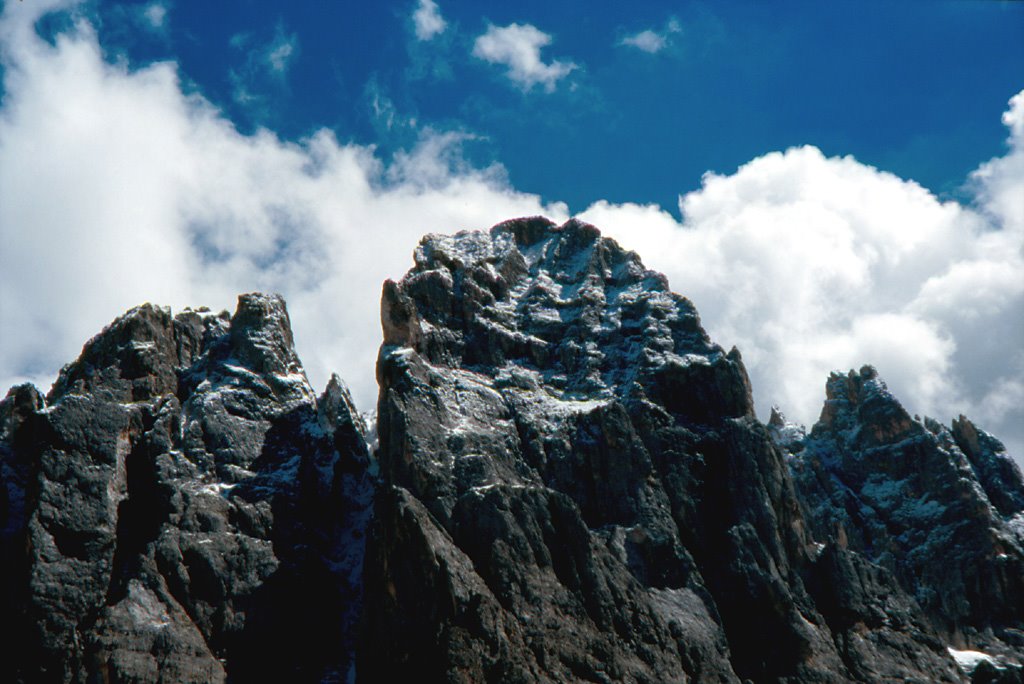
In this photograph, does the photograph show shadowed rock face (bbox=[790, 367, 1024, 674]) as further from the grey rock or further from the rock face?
the rock face

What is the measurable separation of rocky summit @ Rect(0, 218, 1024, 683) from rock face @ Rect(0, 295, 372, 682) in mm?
221

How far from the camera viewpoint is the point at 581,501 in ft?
332

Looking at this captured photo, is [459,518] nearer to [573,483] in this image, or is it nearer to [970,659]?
[573,483]

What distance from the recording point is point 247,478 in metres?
100

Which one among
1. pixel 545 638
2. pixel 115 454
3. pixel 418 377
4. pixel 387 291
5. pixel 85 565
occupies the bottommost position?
pixel 545 638

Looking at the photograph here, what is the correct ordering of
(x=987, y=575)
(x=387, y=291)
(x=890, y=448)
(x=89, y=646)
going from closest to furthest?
(x=89, y=646) < (x=387, y=291) < (x=987, y=575) < (x=890, y=448)

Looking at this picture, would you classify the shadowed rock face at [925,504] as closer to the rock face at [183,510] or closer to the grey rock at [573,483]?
the grey rock at [573,483]

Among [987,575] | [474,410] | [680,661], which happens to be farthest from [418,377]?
Result: [987,575]

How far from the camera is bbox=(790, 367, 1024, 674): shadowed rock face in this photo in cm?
13058

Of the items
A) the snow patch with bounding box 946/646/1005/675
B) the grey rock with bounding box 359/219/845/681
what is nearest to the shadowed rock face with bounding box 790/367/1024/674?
the snow patch with bounding box 946/646/1005/675

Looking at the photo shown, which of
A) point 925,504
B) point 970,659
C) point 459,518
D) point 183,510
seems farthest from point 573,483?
point 925,504

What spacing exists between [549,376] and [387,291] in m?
18.4

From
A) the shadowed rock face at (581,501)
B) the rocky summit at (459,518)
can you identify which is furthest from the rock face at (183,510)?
the shadowed rock face at (581,501)

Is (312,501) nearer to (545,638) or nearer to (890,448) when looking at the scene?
(545,638)
